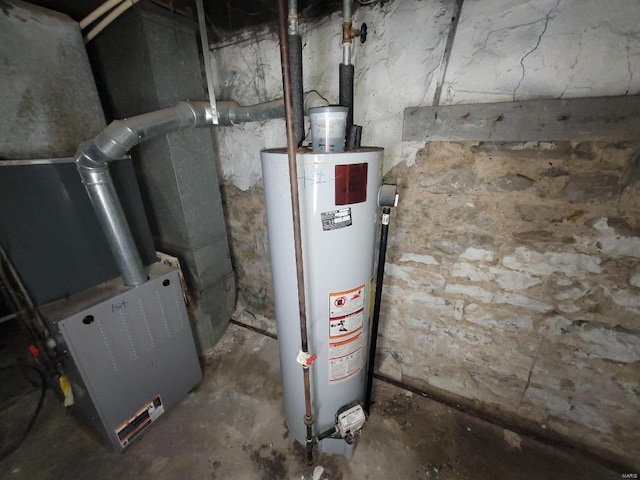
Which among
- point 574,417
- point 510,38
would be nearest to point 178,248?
point 510,38

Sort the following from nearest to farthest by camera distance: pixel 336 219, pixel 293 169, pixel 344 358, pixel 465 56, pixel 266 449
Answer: pixel 293 169, pixel 336 219, pixel 465 56, pixel 344 358, pixel 266 449

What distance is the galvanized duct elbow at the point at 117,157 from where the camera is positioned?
3.91 ft

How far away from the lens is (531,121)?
103 cm

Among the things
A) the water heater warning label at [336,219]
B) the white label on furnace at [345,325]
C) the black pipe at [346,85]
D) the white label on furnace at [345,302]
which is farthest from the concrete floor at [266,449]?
the black pipe at [346,85]

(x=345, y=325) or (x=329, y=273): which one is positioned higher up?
(x=329, y=273)

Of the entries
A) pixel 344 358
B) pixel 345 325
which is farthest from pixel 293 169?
pixel 344 358

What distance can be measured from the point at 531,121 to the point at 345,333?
1150mm

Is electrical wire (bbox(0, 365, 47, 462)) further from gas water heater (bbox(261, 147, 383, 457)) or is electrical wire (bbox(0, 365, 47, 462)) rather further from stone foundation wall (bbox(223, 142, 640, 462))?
stone foundation wall (bbox(223, 142, 640, 462))

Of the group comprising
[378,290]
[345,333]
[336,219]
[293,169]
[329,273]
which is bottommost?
[345,333]

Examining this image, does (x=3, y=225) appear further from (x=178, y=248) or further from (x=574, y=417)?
(x=574, y=417)

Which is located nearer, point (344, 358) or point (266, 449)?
point (344, 358)

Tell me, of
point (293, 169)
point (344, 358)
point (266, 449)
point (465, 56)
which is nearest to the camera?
point (293, 169)

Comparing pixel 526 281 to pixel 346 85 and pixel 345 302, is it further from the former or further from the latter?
pixel 346 85

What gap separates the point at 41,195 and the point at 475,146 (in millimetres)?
2016
